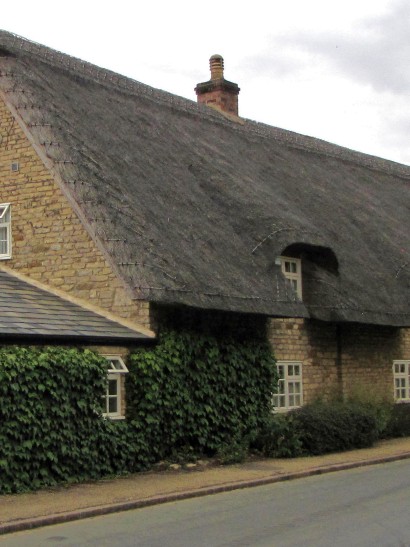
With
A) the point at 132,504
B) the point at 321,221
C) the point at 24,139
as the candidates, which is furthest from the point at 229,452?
the point at 321,221

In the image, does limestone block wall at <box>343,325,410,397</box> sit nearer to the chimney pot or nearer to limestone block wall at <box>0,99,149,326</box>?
limestone block wall at <box>0,99,149,326</box>

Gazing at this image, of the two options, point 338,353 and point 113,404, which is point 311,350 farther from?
point 113,404

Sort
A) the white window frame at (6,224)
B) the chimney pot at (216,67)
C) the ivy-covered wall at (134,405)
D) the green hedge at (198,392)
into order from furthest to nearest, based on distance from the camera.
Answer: the chimney pot at (216,67)
the white window frame at (6,224)
the green hedge at (198,392)
the ivy-covered wall at (134,405)

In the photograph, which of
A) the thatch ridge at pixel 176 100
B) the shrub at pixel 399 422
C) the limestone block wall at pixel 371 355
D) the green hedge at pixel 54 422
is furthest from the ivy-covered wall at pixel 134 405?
the thatch ridge at pixel 176 100

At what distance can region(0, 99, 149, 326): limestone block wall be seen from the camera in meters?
17.5

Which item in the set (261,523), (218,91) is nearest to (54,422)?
(261,523)

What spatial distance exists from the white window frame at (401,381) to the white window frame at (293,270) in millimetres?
4543

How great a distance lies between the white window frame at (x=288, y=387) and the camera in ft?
69.6

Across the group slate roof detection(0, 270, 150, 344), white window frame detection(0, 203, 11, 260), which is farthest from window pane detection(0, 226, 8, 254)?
slate roof detection(0, 270, 150, 344)

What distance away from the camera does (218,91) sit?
108 ft

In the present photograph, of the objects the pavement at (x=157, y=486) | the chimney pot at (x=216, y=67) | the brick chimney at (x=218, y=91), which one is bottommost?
the pavement at (x=157, y=486)

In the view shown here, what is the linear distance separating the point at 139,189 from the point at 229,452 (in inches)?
221

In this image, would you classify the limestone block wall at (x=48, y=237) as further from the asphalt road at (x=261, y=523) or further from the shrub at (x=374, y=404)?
the shrub at (x=374, y=404)

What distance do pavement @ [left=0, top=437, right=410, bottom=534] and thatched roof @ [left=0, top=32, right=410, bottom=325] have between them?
2.95m
